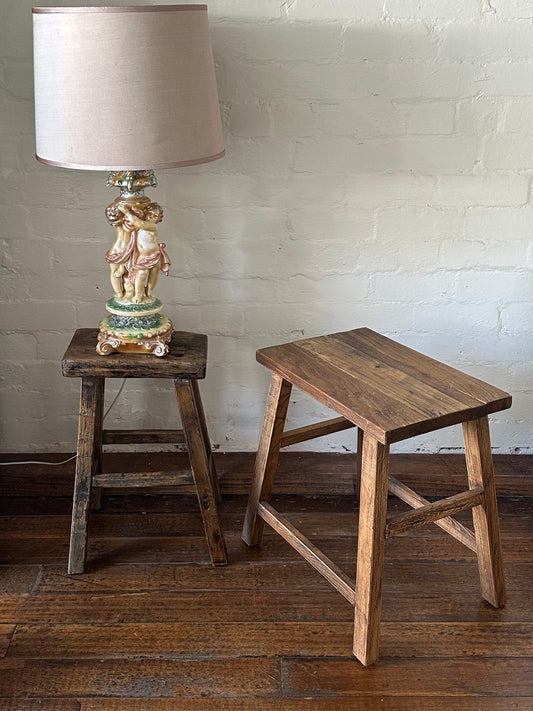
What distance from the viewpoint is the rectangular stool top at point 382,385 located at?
1760 millimetres

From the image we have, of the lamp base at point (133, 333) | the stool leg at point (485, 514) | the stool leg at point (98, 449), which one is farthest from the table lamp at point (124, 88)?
the stool leg at point (485, 514)

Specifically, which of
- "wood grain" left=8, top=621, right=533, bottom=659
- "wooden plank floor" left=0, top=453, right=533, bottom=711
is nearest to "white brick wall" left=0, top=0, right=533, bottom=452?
"wooden plank floor" left=0, top=453, right=533, bottom=711

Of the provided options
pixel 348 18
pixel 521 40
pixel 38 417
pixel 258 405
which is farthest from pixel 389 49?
pixel 38 417

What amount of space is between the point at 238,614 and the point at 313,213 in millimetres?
1133

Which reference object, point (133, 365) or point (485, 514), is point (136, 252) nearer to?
point (133, 365)

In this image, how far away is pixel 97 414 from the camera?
2188mm

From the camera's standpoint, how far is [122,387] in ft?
8.51

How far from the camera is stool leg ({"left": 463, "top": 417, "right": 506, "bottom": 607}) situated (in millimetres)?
1912

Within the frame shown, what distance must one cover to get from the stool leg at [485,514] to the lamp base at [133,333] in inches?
29.9

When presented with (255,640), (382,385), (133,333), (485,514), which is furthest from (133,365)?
(485,514)

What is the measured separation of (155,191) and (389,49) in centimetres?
75

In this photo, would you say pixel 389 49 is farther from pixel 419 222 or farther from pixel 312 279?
pixel 312 279

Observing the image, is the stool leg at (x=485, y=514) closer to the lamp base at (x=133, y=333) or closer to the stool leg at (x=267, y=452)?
the stool leg at (x=267, y=452)

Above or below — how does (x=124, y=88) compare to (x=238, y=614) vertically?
above
